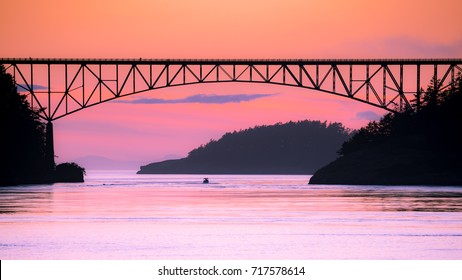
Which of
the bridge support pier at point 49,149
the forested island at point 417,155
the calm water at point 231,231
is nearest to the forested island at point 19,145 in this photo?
the bridge support pier at point 49,149

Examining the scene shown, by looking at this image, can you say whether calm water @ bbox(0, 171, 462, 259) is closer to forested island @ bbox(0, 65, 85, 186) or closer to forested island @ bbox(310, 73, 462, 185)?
forested island @ bbox(0, 65, 85, 186)

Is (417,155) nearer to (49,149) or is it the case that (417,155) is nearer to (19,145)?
(49,149)

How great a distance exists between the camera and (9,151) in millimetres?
122000

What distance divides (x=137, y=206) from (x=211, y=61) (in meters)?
47.3

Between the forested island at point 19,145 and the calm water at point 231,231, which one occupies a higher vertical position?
the forested island at point 19,145

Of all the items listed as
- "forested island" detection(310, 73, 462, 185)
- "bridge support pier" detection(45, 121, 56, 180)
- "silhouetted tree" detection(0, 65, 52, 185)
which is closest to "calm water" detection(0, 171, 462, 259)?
"silhouetted tree" detection(0, 65, 52, 185)

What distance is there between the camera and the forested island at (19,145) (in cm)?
12275

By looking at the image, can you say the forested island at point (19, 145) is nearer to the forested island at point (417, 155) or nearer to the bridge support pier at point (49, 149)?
the bridge support pier at point (49, 149)

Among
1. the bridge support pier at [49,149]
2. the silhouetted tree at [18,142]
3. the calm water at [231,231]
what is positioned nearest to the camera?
the calm water at [231,231]

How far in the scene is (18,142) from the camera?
12644 cm

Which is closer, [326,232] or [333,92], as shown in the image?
[326,232]
